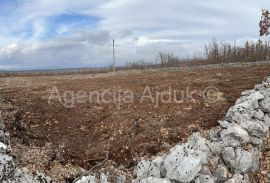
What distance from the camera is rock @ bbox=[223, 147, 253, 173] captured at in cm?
803

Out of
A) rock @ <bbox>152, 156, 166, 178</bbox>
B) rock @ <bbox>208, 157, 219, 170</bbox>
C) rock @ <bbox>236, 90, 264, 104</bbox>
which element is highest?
rock @ <bbox>236, 90, 264, 104</bbox>

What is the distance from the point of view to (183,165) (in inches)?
283

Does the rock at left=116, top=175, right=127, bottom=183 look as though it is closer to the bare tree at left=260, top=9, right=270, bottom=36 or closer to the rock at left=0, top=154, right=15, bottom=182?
the rock at left=0, top=154, right=15, bottom=182

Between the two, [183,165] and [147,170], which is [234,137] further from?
[147,170]

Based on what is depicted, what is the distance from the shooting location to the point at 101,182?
757cm

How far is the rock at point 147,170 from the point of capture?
24.1 ft

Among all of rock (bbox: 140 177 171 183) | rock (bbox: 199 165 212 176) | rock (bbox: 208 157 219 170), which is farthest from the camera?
rock (bbox: 208 157 219 170)

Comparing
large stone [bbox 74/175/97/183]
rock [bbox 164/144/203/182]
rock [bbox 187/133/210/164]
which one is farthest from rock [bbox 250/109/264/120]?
large stone [bbox 74/175/97/183]

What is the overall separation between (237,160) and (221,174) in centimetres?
49

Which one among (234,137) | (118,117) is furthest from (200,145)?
(118,117)

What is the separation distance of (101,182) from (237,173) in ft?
8.54

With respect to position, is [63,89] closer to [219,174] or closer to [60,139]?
[60,139]

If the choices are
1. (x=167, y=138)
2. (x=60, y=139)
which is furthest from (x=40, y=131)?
(x=167, y=138)

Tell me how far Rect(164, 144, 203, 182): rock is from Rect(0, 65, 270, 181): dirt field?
3.89 ft
